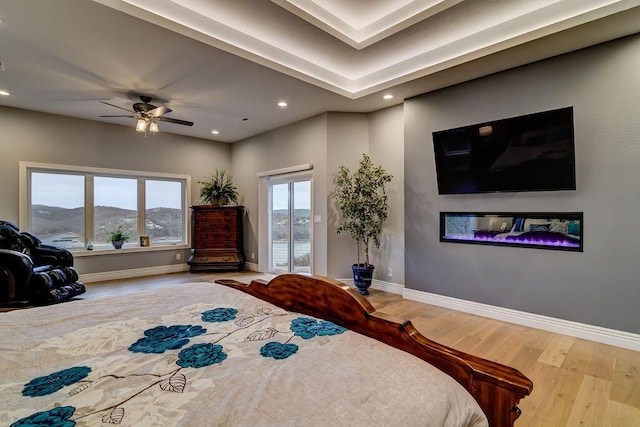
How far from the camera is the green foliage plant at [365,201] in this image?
437cm

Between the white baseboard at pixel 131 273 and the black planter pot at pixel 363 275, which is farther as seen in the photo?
the white baseboard at pixel 131 273

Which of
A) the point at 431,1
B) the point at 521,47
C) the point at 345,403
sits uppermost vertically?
the point at 431,1

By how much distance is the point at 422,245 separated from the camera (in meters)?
4.16

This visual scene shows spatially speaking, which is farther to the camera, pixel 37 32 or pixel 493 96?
pixel 493 96

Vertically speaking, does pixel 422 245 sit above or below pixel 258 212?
below

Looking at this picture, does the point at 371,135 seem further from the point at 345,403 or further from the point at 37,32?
the point at 345,403

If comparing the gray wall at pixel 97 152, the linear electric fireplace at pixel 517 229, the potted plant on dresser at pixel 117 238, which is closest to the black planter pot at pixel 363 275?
the linear electric fireplace at pixel 517 229

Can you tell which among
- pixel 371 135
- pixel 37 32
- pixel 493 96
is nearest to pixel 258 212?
pixel 371 135

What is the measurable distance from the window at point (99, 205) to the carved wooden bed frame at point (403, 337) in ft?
17.3

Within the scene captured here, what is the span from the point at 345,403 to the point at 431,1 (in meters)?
3.30

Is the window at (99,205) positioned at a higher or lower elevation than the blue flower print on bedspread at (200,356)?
higher

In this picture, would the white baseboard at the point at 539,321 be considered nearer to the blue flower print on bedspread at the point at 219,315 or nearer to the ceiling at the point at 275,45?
the ceiling at the point at 275,45

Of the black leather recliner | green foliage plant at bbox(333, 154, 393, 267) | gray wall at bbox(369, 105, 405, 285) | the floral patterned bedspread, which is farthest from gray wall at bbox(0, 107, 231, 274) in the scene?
the floral patterned bedspread

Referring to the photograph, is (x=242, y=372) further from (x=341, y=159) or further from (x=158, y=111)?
(x=341, y=159)
